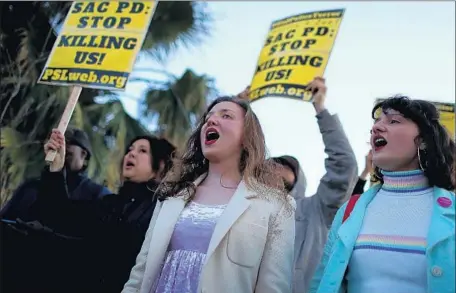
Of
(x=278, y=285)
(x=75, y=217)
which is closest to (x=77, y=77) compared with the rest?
(x=75, y=217)

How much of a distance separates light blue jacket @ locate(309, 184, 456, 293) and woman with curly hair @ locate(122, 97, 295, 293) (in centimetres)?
23

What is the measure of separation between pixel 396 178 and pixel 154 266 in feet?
3.47

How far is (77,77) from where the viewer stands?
149 inches

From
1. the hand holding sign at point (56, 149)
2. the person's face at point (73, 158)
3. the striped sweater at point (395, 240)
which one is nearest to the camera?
the striped sweater at point (395, 240)

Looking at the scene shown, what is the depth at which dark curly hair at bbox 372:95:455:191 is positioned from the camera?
6.57 ft

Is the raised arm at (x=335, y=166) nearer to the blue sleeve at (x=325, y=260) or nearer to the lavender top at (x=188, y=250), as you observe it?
the blue sleeve at (x=325, y=260)

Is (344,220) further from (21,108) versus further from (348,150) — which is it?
(21,108)

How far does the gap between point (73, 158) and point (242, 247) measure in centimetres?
192

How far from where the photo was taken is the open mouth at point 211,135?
257cm

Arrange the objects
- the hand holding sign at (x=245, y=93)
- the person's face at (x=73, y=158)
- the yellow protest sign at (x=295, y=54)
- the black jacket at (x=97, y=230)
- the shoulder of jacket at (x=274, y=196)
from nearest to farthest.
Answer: the shoulder of jacket at (x=274, y=196) < the black jacket at (x=97, y=230) < the person's face at (x=73, y=158) < the yellow protest sign at (x=295, y=54) < the hand holding sign at (x=245, y=93)

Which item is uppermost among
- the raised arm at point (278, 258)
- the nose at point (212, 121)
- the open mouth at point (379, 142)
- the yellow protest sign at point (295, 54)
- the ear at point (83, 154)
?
the yellow protest sign at point (295, 54)

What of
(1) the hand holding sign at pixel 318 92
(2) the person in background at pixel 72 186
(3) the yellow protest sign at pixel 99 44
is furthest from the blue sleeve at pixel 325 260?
(3) the yellow protest sign at pixel 99 44

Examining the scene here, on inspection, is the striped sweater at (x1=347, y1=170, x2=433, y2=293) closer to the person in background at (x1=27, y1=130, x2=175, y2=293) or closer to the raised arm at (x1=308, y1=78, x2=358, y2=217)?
the raised arm at (x1=308, y1=78, x2=358, y2=217)

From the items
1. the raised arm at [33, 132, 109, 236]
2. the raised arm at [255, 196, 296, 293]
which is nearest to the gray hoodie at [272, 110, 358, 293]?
the raised arm at [255, 196, 296, 293]
